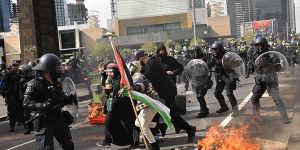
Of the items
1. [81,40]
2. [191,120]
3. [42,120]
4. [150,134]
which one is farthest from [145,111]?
[81,40]

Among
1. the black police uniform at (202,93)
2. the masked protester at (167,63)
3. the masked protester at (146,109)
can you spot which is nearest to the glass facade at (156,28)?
the black police uniform at (202,93)

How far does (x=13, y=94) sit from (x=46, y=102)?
529cm

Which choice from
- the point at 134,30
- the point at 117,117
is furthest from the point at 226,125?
the point at 134,30

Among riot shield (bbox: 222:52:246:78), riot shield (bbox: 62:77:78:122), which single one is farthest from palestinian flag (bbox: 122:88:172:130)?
riot shield (bbox: 222:52:246:78)

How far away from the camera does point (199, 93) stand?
807 cm

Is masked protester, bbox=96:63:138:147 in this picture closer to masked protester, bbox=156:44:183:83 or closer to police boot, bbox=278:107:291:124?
masked protester, bbox=156:44:183:83

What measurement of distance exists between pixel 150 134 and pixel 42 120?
1.54 meters

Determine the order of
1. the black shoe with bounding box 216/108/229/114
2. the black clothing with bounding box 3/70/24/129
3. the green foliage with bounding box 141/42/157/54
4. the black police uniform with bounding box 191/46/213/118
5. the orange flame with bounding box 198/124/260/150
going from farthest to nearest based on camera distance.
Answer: the green foliage with bounding box 141/42/157/54, the black clothing with bounding box 3/70/24/129, the black shoe with bounding box 216/108/229/114, the black police uniform with bounding box 191/46/213/118, the orange flame with bounding box 198/124/260/150

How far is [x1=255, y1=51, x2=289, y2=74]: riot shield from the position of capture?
623 cm

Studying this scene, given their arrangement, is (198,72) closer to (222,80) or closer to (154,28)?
(222,80)

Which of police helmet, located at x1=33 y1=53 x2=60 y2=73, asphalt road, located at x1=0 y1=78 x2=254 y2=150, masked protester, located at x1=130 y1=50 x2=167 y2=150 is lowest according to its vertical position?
asphalt road, located at x1=0 y1=78 x2=254 y2=150

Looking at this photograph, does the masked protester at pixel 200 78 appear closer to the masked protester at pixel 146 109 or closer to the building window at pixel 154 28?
the masked protester at pixel 146 109

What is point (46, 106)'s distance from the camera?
4.00 meters

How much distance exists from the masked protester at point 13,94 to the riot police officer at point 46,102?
4.81 metres
